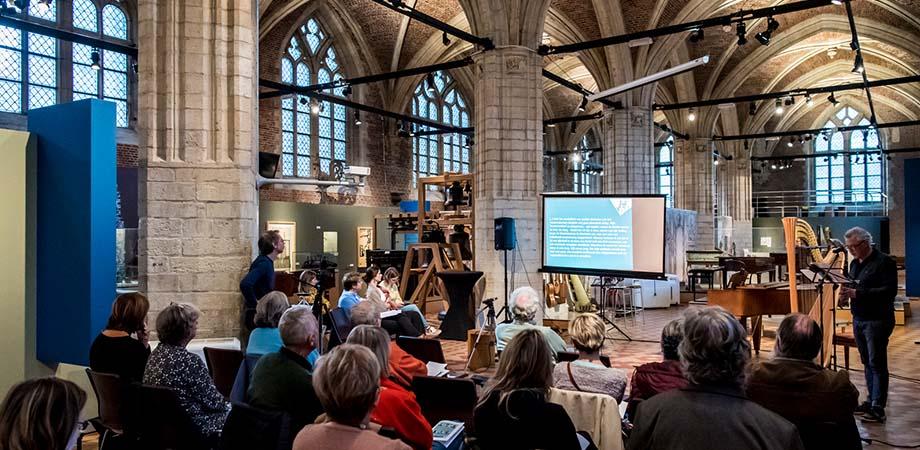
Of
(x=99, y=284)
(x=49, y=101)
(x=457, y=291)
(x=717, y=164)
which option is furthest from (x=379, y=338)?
(x=717, y=164)

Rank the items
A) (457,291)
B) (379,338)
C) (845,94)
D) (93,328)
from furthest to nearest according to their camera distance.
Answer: (845,94), (457,291), (93,328), (379,338)

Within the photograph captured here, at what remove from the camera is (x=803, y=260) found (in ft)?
47.1

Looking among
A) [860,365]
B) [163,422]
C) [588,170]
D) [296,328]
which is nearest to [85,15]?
[163,422]

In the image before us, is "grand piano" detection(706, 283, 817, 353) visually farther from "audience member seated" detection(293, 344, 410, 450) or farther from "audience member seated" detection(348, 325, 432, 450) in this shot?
"audience member seated" detection(293, 344, 410, 450)

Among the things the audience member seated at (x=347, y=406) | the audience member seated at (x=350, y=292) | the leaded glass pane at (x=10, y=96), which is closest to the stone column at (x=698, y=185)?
the audience member seated at (x=350, y=292)

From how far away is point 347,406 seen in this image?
208cm

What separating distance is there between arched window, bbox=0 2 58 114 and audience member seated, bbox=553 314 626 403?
12.8 m

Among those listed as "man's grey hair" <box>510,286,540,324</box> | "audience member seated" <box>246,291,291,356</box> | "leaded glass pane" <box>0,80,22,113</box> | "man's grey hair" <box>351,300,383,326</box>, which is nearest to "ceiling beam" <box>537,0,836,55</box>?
"man's grey hair" <box>510,286,540,324</box>

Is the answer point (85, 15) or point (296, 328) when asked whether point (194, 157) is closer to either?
point (296, 328)

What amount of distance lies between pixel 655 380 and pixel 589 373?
0.31 meters

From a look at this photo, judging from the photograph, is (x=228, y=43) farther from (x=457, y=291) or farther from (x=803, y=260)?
(x=803, y=260)

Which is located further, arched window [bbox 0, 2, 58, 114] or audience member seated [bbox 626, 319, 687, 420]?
arched window [bbox 0, 2, 58, 114]

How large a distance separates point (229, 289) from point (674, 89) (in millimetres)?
19536

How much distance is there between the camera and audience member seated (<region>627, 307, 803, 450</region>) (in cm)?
183
